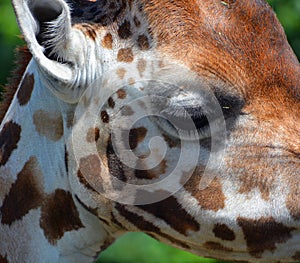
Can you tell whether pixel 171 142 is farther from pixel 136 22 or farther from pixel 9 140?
pixel 9 140

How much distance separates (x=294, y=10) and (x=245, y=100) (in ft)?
16.5

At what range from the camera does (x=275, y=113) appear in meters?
2.92

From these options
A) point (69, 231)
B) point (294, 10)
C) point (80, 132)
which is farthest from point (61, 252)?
point (294, 10)

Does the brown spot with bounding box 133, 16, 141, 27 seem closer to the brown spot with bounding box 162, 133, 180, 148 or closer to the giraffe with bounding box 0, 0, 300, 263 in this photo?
the giraffe with bounding box 0, 0, 300, 263

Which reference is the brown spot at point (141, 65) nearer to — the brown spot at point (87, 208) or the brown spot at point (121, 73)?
the brown spot at point (121, 73)

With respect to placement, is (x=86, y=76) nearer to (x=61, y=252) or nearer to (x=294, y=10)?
(x=61, y=252)

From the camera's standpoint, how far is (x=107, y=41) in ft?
10.1

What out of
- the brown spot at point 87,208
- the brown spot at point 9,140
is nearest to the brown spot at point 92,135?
the brown spot at point 87,208

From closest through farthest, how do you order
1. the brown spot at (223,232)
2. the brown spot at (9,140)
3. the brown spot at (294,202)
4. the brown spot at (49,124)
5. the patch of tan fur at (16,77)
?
the brown spot at (294,202) < the brown spot at (223,232) < the brown spot at (49,124) < the brown spot at (9,140) < the patch of tan fur at (16,77)

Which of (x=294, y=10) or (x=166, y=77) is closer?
(x=166, y=77)

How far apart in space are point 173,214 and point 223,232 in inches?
7.5

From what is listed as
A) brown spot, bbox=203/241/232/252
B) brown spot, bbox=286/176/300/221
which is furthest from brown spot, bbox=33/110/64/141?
brown spot, bbox=286/176/300/221

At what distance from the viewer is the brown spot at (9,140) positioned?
10.7 ft

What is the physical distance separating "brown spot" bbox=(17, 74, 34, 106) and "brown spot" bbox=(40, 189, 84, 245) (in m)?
0.39
